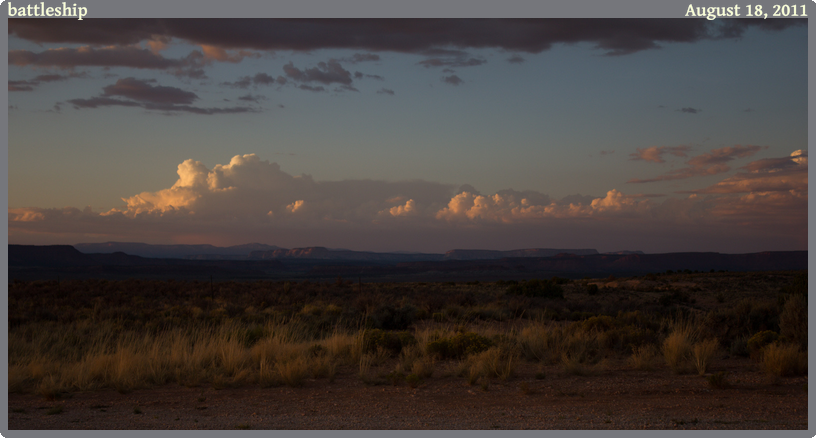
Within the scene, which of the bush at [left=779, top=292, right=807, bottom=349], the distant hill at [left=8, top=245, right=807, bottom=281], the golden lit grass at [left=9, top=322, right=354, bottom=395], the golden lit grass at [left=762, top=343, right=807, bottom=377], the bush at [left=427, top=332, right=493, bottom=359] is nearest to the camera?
the golden lit grass at [left=762, top=343, right=807, bottom=377]

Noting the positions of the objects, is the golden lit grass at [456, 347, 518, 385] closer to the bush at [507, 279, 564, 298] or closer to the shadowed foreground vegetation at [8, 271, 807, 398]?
the shadowed foreground vegetation at [8, 271, 807, 398]

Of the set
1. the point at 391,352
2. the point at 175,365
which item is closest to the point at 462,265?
the point at 391,352

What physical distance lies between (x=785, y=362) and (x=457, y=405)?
5861 mm

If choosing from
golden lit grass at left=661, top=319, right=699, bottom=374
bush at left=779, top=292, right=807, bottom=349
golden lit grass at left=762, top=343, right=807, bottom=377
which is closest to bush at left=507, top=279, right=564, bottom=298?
bush at left=779, top=292, right=807, bottom=349

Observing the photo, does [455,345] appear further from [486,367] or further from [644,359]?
[644,359]

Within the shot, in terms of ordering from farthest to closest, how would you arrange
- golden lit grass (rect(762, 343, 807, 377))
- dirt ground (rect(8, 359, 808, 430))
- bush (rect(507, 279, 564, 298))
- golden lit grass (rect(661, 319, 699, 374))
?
bush (rect(507, 279, 564, 298)) < golden lit grass (rect(661, 319, 699, 374)) < golden lit grass (rect(762, 343, 807, 377)) < dirt ground (rect(8, 359, 808, 430))

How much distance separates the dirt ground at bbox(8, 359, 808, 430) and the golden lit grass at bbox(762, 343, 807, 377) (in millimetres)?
196

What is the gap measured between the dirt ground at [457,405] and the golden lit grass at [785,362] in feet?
0.64

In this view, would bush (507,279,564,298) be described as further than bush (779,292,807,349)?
Yes

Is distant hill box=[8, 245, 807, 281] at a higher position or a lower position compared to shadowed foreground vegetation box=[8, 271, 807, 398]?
lower

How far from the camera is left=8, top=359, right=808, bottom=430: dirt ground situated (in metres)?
6.91

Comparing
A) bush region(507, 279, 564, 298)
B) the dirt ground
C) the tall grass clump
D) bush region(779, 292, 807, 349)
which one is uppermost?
bush region(779, 292, 807, 349)

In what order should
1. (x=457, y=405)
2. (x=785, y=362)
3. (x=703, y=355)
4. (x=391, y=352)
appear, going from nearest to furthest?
(x=457, y=405)
(x=785, y=362)
(x=703, y=355)
(x=391, y=352)

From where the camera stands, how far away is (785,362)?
30.2 ft
